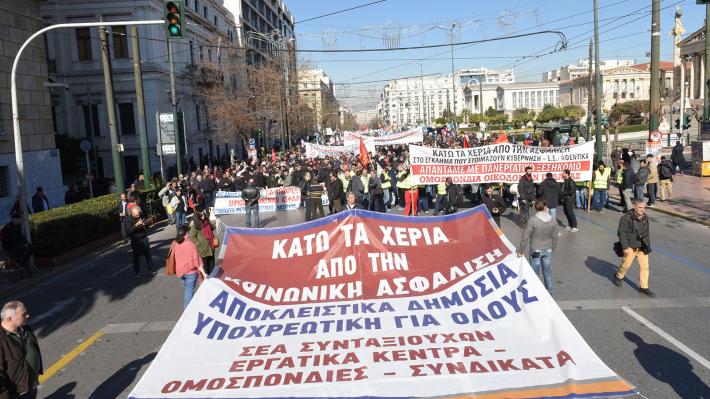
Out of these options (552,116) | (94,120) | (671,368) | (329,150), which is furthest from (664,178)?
(552,116)

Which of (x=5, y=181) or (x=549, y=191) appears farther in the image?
(x=5, y=181)

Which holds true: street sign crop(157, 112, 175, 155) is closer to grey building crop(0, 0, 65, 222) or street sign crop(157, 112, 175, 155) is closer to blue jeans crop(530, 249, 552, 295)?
grey building crop(0, 0, 65, 222)

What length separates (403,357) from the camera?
4.79m

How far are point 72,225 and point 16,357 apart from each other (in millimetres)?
11203

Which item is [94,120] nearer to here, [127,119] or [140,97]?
[127,119]

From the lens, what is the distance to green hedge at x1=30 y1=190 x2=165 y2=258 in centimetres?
1400

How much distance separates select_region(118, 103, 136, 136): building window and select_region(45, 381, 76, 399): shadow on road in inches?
1405

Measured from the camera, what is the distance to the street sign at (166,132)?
24.5 metres

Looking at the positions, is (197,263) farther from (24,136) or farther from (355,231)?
(24,136)

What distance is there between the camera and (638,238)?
368 inches

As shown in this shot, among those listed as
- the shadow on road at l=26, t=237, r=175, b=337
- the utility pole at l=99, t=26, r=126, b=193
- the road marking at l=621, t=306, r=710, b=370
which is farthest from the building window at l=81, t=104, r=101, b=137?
the road marking at l=621, t=306, r=710, b=370

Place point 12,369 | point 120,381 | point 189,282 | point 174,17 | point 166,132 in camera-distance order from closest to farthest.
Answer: point 12,369, point 120,381, point 189,282, point 174,17, point 166,132

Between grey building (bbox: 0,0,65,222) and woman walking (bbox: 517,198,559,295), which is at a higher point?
grey building (bbox: 0,0,65,222)

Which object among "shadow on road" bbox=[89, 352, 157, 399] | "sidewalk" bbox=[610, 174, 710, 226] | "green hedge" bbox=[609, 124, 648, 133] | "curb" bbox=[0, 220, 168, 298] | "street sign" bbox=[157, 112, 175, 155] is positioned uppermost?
"street sign" bbox=[157, 112, 175, 155]
